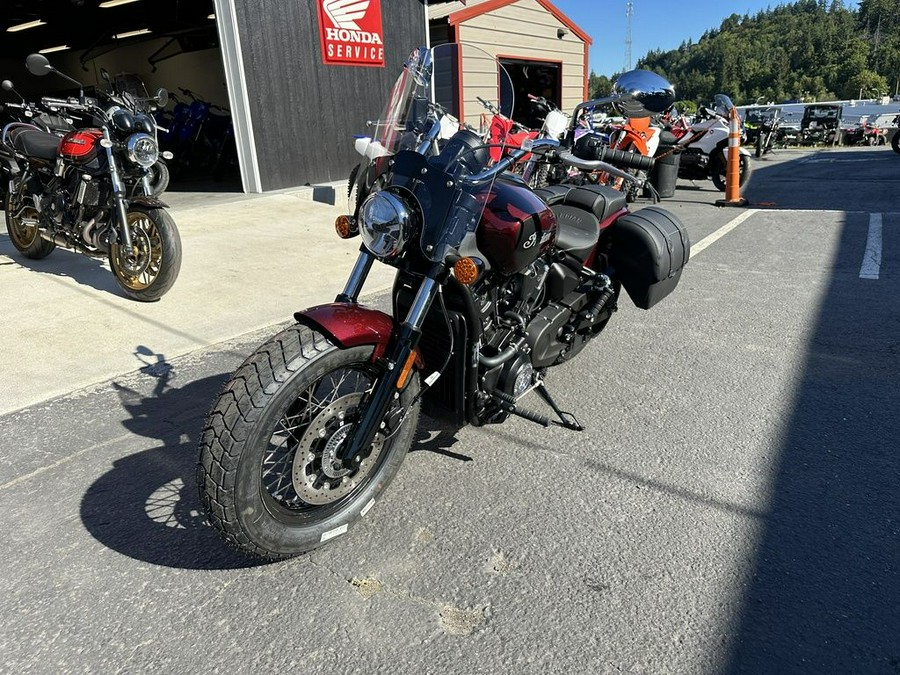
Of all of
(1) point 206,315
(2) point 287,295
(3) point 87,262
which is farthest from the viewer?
(3) point 87,262

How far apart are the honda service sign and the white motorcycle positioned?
522 centimetres

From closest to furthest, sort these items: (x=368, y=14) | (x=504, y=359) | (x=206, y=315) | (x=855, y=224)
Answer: (x=504, y=359) → (x=206, y=315) → (x=855, y=224) → (x=368, y=14)

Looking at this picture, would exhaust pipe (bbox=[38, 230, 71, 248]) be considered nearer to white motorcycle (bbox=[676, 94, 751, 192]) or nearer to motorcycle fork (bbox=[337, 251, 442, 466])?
motorcycle fork (bbox=[337, 251, 442, 466])

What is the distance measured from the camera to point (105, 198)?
4902mm

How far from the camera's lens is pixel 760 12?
14325cm

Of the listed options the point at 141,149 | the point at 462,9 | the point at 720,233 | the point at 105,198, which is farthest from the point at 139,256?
the point at 462,9

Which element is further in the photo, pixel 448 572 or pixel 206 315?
pixel 206 315

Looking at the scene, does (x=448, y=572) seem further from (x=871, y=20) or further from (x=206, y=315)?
(x=871, y=20)

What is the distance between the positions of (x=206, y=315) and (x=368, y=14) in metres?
7.44

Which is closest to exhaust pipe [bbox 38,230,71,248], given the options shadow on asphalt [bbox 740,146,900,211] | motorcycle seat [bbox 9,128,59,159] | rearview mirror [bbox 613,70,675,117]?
motorcycle seat [bbox 9,128,59,159]

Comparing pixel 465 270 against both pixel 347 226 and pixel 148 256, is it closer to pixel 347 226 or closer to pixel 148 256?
pixel 347 226

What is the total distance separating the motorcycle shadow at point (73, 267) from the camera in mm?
5187

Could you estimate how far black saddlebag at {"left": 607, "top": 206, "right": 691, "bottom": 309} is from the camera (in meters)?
3.26

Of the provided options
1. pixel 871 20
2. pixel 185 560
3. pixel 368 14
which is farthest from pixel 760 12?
pixel 185 560
